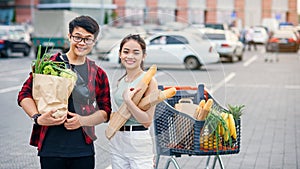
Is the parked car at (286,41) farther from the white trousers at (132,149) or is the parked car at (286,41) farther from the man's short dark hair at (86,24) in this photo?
the man's short dark hair at (86,24)

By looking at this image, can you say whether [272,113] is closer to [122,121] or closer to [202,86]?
[202,86]

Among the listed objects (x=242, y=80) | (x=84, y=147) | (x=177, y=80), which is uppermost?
(x=177, y=80)

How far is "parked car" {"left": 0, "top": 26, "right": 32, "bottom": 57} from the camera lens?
32.1 meters

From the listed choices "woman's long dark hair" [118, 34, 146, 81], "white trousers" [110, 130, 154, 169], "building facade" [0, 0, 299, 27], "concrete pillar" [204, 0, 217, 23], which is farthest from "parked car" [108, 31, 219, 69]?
"concrete pillar" [204, 0, 217, 23]

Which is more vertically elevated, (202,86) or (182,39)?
(182,39)

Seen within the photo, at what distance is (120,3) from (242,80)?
46885 millimetres

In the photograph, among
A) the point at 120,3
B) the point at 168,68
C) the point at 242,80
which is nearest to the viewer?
the point at 168,68

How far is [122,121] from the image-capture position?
13.6 feet

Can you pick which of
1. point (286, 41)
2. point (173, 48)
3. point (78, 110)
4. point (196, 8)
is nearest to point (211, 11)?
point (196, 8)

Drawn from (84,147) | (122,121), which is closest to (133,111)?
(122,121)

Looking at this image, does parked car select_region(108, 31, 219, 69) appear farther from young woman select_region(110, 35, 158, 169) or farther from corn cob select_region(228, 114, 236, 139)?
corn cob select_region(228, 114, 236, 139)

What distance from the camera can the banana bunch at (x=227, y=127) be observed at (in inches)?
189

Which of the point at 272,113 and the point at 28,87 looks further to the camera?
the point at 272,113

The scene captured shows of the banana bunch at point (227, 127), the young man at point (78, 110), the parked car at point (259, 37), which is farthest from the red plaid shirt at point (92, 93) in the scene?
the parked car at point (259, 37)
